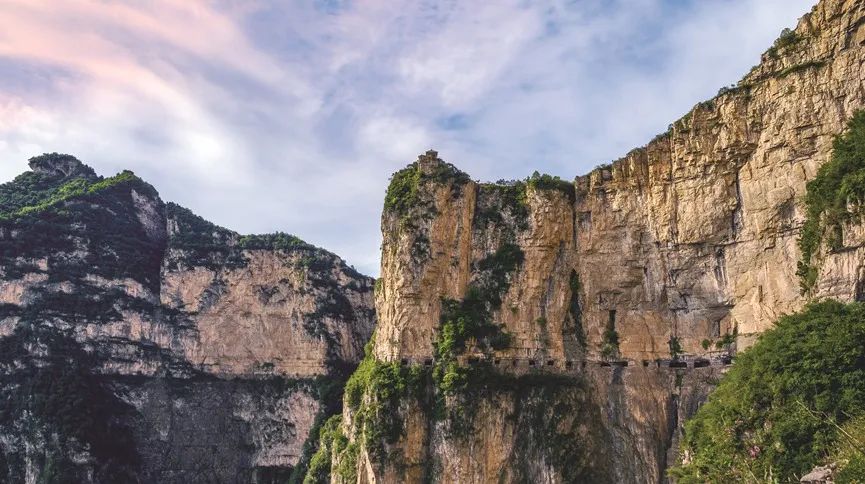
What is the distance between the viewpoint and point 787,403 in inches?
909

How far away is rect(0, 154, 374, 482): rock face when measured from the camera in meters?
56.6

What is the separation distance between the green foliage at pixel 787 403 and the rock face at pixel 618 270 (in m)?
2.96

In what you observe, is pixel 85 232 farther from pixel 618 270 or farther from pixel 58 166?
pixel 618 270

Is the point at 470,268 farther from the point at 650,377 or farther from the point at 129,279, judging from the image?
the point at 129,279

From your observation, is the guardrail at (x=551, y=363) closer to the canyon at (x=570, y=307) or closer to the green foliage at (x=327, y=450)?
the canyon at (x=570, y=307)

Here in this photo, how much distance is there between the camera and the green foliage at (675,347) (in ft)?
113

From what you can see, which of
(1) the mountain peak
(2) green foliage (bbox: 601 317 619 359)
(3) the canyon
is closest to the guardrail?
(3) the canyon

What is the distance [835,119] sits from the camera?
28312mm

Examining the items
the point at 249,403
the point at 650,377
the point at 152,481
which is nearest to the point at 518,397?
the point at 650,377

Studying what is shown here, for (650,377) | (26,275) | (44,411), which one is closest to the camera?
(650,377)

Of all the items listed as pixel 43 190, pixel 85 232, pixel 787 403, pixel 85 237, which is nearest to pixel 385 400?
pixel 787 403

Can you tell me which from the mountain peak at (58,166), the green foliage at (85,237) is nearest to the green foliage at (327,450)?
the green foliage at (85,237)

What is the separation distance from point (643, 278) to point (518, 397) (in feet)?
26.9

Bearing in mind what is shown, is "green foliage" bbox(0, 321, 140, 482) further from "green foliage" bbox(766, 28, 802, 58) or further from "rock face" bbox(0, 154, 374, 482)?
"green foliage" bbox(766, 28, 802, 58)
